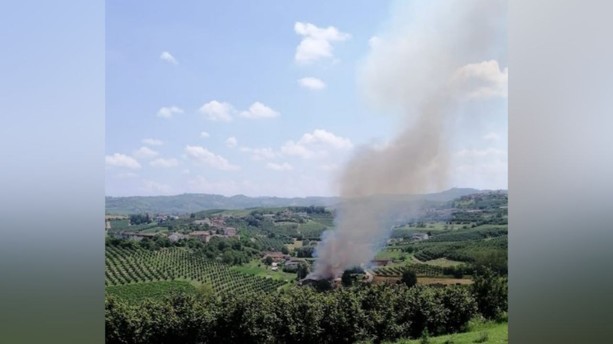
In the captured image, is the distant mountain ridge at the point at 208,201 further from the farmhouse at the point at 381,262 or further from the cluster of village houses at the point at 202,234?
the farmhouse at the point at 381,262

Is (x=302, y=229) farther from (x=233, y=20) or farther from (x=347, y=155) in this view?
(x=233, y=20)

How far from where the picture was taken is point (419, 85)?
14.3 ft

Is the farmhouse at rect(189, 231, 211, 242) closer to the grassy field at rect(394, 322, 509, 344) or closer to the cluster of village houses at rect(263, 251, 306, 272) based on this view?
the cluster of village houses at rect(263, 251, 306, 272)

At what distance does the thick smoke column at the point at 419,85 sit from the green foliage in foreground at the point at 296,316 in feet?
2.59

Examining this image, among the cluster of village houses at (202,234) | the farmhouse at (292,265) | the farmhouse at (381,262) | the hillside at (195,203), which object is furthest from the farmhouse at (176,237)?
the farmhouse at (381,262)

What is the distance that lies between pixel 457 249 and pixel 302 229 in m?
1.34

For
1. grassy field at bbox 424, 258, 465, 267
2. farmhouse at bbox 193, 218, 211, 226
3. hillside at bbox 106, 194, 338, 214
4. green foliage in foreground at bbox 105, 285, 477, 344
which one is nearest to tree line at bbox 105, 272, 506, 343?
green foliage in foreground at bbox 105, 285, 477, 344

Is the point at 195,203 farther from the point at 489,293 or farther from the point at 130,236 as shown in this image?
the point at 489,293

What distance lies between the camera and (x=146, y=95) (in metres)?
4.46

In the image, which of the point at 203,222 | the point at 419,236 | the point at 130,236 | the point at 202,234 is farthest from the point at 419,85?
the point at 130,236

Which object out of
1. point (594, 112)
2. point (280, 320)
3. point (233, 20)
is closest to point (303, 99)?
point (233, 20)

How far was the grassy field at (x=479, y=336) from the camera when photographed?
462cm

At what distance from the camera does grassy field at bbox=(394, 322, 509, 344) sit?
15.1 ft

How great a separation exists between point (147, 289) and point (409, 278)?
87.2 inches
